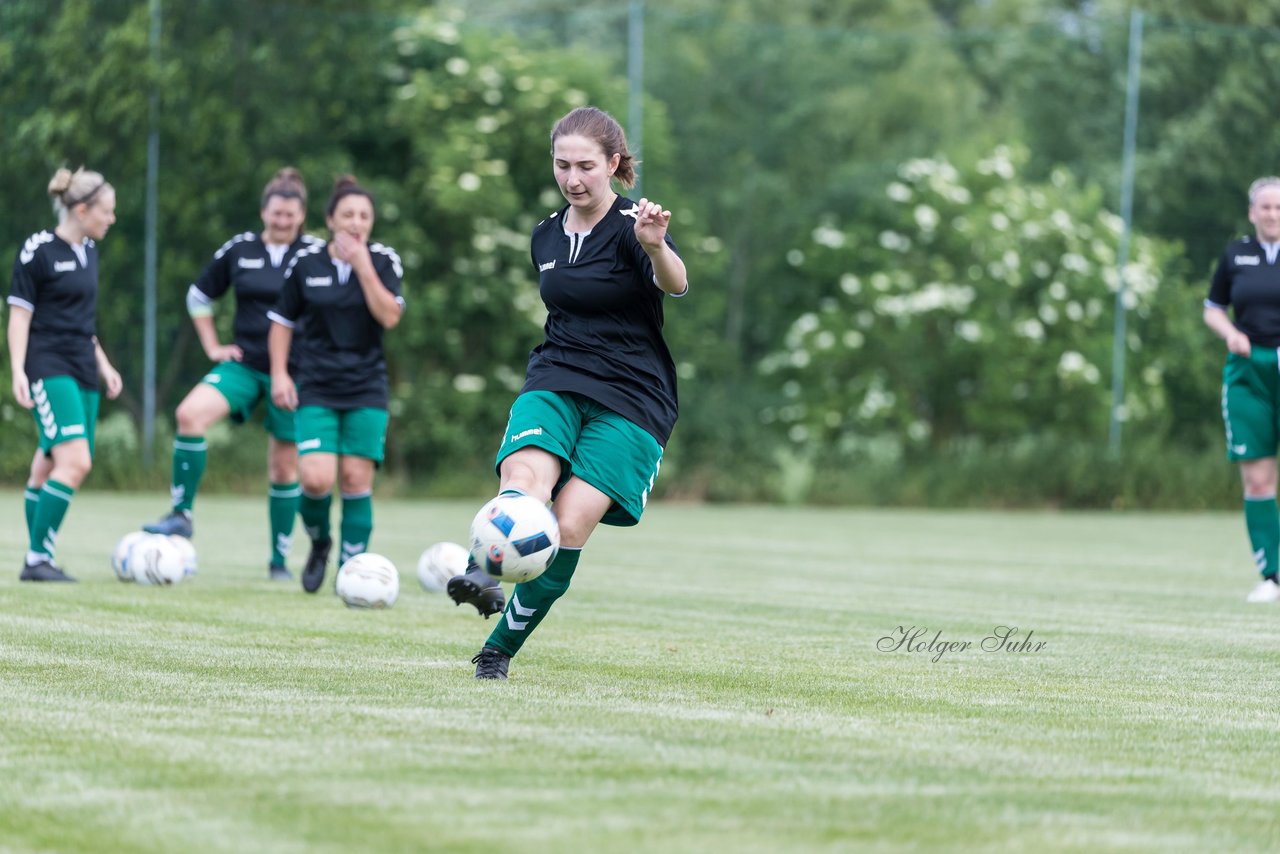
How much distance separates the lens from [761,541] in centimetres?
1502

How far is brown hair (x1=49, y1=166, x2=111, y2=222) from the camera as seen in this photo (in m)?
9.65

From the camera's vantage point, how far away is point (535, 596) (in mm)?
6023

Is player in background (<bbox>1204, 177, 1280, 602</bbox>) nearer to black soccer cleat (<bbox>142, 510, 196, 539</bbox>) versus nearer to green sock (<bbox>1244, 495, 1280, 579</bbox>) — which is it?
green sock (<bbox>1244, 495, 1280, 579</bbox>)

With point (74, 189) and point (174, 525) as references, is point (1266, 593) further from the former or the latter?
point (74, 189)

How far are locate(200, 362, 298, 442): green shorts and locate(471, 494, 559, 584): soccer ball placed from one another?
4.98 meters

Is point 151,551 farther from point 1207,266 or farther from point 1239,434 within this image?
point 1207,266

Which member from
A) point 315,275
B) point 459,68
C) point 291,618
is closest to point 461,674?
point 291,618

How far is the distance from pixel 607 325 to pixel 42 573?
14.9 feet

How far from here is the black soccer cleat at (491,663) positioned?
6055 millimetres

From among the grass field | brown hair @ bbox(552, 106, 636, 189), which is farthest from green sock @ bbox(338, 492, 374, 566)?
brown hair @ bbox(552, 106, 636, 189)

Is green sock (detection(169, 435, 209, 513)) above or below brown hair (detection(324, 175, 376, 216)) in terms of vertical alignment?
below

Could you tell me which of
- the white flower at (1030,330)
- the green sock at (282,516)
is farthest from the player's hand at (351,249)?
the white flower at (1030,330)

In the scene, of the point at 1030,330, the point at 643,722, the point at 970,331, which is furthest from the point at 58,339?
the point at 1030,330

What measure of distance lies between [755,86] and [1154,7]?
9.58m
